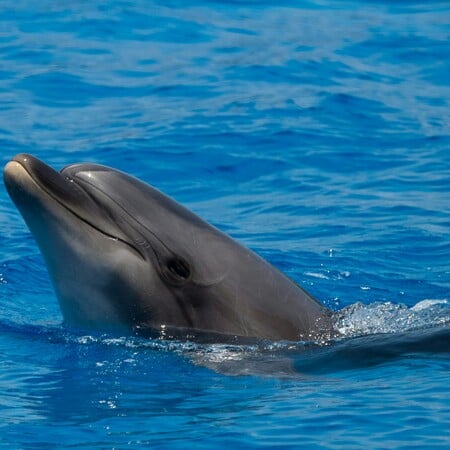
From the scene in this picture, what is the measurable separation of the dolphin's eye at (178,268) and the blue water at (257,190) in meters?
0.48

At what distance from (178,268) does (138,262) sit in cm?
29

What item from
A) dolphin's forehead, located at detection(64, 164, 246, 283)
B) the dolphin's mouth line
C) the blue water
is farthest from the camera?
dolphin's forehead, located at detection(64, 164, 246, 283)

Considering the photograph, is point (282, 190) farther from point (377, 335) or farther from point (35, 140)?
point (377, 335)

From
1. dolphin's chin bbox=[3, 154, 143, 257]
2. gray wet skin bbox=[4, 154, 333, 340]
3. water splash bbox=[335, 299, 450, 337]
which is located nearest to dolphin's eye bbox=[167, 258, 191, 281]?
gray wet skin bbox=[4, 154, 333, 340]

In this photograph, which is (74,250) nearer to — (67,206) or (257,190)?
(67,206)

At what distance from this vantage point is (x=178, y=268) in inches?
338

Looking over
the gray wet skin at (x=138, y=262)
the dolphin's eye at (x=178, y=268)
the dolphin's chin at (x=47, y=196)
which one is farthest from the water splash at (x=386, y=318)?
the dolphin's chin at (x=47, y=196)

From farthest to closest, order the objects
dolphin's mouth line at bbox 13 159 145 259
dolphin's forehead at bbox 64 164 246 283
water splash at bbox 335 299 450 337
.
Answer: water splash at bbox 335 299 450 337 < dolphin's forehead at bbox 64 164 246 283 < dolphin's mouth line at bbox 13 159 145 259

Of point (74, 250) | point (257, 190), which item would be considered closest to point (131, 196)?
point (74, 250)

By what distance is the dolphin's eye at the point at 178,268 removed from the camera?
28.1 feet

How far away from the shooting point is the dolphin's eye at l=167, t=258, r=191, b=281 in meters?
8.58

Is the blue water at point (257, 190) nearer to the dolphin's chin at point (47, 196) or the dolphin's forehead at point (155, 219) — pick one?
the dolphin's forehead at point (155, 219)

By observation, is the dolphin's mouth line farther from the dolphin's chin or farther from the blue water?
the blue water

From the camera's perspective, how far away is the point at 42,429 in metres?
7.43
